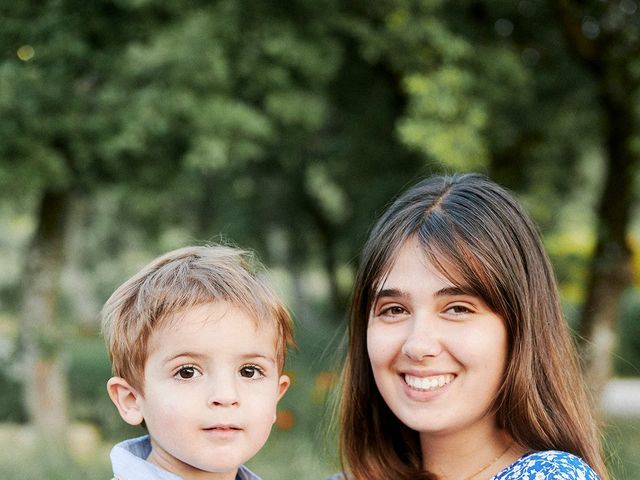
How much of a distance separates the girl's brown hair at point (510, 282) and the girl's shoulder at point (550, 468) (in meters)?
0.17

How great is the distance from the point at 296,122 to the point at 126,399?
5.26m

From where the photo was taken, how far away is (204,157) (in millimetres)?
6270

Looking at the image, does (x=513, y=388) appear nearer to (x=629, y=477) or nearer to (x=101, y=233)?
(x=629, y=477)

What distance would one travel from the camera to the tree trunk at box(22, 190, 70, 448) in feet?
26.3

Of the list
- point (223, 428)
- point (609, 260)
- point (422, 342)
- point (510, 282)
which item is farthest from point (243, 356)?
point (609, 260)

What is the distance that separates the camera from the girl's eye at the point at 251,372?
212 cm

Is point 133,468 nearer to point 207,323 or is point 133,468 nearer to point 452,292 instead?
point 207,323

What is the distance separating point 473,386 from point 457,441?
256 millimetres

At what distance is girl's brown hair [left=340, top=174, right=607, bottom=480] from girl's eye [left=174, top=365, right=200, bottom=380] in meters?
0.62

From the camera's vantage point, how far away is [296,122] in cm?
724

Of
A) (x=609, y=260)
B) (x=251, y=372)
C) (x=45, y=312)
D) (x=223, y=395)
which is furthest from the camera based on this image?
(x=609, y=260)

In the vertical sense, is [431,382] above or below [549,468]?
above

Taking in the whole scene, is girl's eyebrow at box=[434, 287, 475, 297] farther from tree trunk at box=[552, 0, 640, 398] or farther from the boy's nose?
tree trunk at box=[552, 0, 640, 398]

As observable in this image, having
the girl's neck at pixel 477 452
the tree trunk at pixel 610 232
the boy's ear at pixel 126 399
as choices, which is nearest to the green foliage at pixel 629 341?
the tree trunk at pixel 610 232
